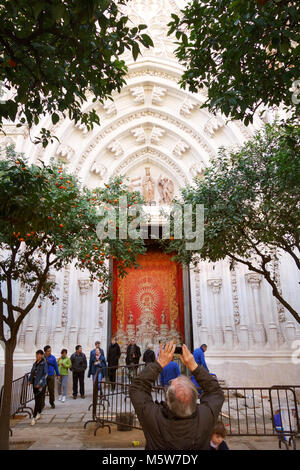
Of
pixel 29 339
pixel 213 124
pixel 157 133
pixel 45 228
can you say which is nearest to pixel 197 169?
pixel 213 124

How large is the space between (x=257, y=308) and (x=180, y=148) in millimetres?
7267

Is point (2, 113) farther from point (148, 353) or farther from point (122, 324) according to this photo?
point (122, 324)

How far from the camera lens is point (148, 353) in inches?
446

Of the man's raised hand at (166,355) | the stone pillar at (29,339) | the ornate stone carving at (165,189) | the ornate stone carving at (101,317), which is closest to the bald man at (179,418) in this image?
the man's raised hand at (166,355)

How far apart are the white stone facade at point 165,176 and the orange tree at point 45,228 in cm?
320

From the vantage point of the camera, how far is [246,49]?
3.63m

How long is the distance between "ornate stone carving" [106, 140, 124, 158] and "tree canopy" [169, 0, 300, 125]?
30.5 ft

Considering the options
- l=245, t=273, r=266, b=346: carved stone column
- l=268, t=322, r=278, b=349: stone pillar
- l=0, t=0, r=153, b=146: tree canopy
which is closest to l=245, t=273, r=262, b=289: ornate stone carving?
l=245, t=273, r=266, b=346: carved stone column

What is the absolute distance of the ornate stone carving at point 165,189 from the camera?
46.5ft

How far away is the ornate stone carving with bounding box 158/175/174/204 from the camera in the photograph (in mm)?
14172

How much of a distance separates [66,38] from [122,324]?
1232cm

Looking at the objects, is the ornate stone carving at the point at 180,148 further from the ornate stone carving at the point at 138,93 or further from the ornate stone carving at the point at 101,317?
the ornate stone carving at the point at 101,317
